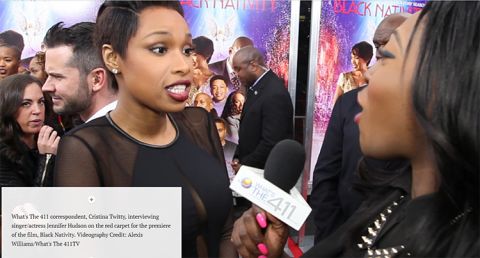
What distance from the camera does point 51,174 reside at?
940 mm

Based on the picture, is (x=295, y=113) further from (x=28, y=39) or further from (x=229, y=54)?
(x=28, y=39)

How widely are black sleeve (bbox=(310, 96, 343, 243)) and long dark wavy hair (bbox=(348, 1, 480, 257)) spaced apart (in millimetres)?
611

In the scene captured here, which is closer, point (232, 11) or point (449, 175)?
point (449, 175)

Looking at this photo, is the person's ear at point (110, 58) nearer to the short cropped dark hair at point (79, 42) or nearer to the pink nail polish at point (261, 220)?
the short cropped dark hair at point (79, 42)

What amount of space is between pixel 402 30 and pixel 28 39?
0.77 m

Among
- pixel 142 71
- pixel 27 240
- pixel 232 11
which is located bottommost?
pixel 27 240

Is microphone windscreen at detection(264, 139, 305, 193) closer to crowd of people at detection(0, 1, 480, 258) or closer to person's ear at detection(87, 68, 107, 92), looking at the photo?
crowd of people at detection(0, 1, 480, 258)

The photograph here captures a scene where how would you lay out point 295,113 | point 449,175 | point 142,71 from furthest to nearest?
point 295,113 → point 142,71 → point 449,175

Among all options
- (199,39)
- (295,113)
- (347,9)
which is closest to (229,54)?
(199,39)

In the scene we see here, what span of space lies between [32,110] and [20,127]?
0.05 meters

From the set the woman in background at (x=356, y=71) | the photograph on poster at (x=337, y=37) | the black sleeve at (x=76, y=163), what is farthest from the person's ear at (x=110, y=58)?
the woman in background at (x=356, y=71)

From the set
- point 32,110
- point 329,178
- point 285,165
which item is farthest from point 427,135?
point 32,110

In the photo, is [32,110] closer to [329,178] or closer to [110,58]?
[110,58]

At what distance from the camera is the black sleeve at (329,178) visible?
127cm
